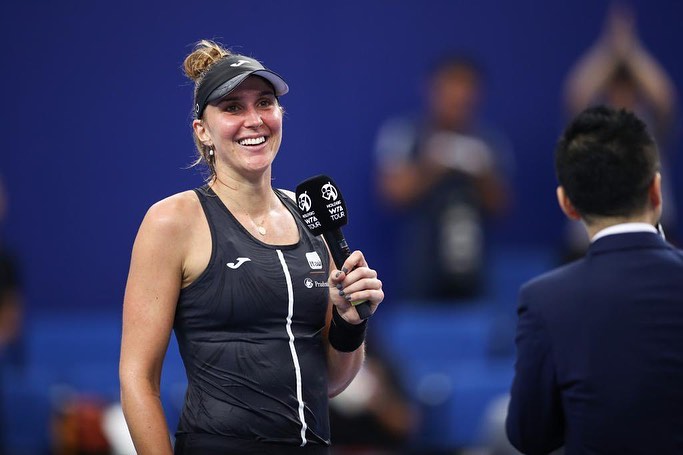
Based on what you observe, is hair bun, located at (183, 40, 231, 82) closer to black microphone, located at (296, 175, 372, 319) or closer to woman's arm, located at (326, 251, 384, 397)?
black microphone, located at (296, 175, 372, 319)

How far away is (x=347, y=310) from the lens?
9.95 feet

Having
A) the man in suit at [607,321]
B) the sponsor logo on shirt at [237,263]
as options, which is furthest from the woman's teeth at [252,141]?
the man in suit at [607,321]

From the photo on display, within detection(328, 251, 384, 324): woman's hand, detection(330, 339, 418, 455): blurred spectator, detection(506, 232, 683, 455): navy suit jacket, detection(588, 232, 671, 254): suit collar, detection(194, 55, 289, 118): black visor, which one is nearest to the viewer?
detection(506, 232, 683, 455): navy suit jacket

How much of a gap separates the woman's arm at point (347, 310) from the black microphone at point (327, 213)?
4 cm

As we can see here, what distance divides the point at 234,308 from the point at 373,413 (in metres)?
2.77

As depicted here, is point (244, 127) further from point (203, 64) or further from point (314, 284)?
point (314, 284)

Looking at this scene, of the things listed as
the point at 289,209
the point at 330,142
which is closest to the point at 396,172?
the point at 330,142

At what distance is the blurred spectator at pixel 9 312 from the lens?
587cm

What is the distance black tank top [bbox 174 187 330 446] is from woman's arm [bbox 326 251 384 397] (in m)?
0.10

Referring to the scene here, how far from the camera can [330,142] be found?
300 inches

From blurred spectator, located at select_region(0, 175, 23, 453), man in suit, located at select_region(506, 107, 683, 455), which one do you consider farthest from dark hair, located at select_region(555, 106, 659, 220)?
blurred spectator, located at select_region(0, 175, 23, 453)

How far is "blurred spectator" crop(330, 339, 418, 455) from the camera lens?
5504 millimetres

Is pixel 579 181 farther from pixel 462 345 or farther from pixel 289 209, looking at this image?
pixel 462 345

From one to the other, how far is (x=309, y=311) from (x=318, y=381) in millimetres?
203
